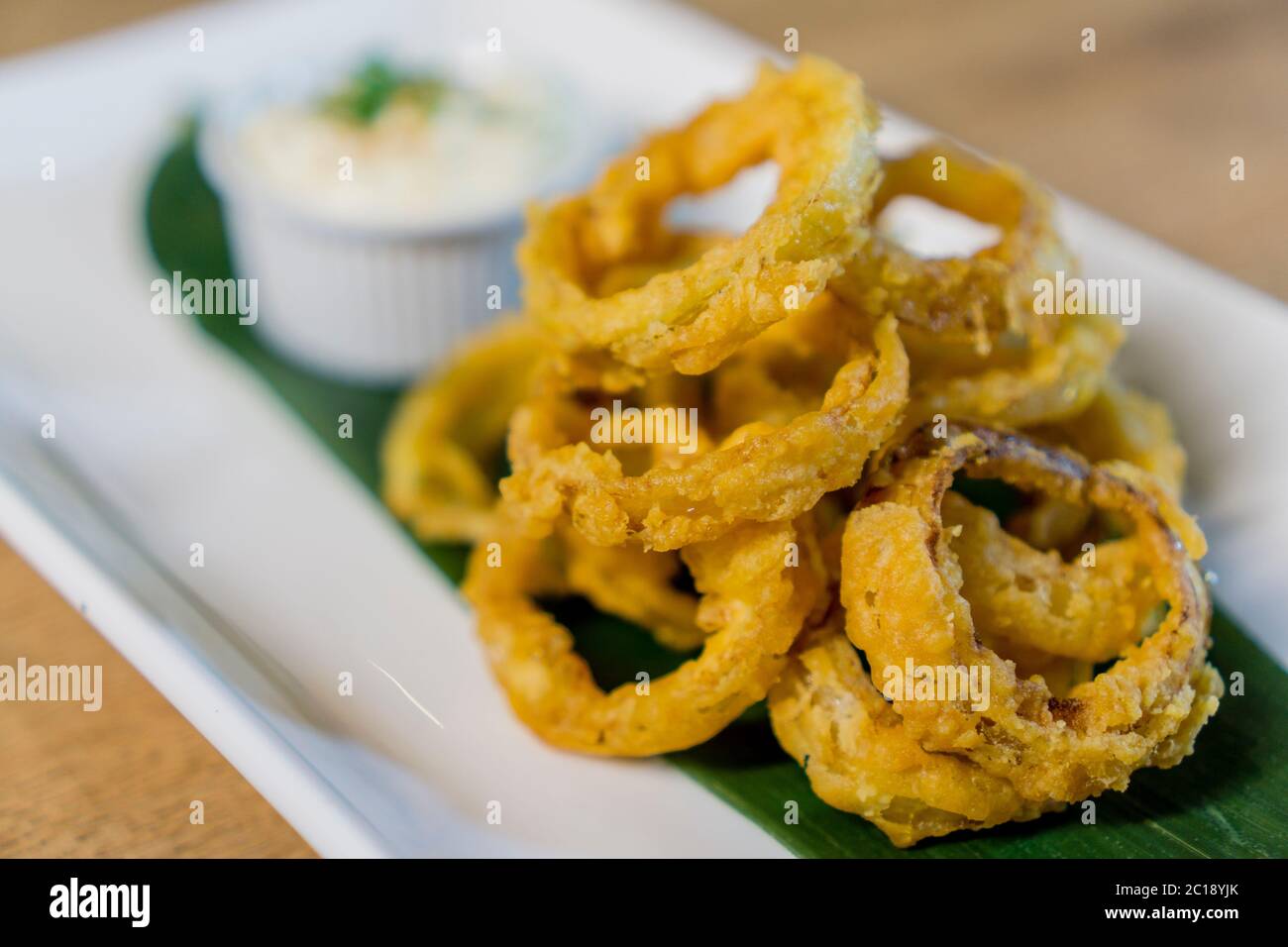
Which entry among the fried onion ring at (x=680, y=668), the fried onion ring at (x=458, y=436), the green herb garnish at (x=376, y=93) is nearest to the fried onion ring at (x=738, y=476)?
the fried onion ring at (x=680, y=668)

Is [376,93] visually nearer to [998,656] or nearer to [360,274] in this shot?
[360,274]

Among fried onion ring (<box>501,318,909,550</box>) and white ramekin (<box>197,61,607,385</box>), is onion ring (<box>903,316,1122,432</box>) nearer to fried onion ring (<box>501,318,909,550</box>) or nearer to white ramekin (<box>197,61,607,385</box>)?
fried onion ring (<box>501,318,909,550</box>)

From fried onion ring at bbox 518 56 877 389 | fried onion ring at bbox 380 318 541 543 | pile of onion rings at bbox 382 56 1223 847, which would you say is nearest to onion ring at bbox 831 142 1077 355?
pile of onion rings at bbox 382 56 1223 847

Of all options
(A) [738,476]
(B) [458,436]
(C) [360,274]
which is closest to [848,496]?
(A) [738,476]

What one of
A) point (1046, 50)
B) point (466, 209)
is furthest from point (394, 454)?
point (1046, 50)

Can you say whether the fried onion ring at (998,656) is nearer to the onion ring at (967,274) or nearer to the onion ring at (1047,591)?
the onion ring at (1047,591)

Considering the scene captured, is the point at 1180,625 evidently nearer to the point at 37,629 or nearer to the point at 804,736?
the point at 804,736
